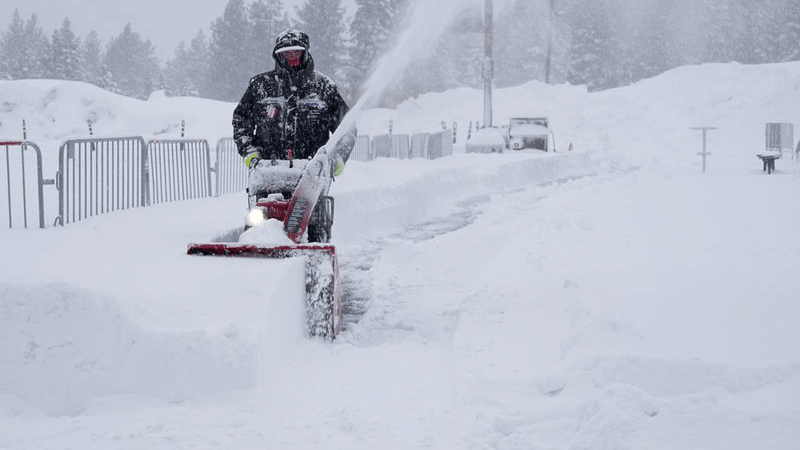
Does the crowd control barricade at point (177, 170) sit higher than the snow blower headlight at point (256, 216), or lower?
higher

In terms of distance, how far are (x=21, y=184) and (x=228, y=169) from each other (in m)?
4.42

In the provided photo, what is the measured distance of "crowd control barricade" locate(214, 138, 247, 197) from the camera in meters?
13.6

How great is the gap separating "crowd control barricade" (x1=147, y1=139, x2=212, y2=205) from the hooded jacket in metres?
5.62

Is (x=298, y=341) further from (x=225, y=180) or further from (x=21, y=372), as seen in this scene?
(x=225, y=180)

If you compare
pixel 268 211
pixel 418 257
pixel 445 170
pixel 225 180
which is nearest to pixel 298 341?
pixel 268 211

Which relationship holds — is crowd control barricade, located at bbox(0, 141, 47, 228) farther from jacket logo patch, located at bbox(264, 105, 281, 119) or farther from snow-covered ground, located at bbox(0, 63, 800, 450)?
jacket logo patch, located at bbox(264, 105, 281, 119)

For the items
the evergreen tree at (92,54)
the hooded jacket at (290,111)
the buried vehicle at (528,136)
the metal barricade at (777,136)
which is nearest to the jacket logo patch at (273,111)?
the hooded jacket at (290,111)

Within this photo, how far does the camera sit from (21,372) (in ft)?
13.7

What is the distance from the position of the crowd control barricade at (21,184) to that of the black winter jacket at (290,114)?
356 centimetres

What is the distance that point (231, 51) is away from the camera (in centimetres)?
6244

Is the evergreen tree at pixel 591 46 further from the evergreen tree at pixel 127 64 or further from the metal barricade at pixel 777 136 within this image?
the evergreen tree at pixel 127 64

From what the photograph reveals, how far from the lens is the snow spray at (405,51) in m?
6.18

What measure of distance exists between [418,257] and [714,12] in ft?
158

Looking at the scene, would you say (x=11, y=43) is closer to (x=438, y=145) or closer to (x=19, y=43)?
(x=19, y=43)
